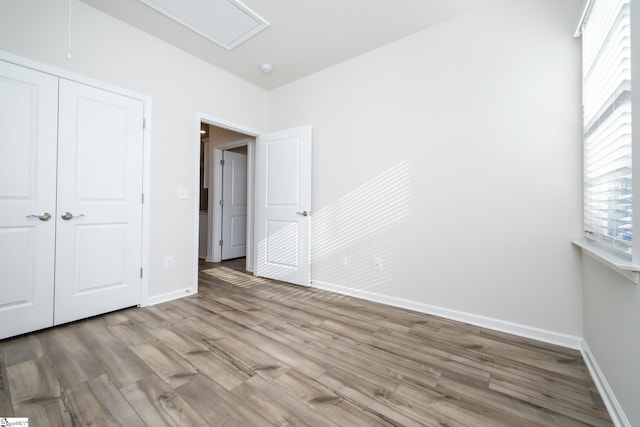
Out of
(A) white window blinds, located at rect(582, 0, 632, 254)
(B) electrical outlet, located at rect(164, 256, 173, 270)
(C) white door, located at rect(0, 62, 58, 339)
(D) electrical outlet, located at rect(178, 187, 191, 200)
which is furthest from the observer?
(D) electrical outlet, located at rect(178, 187, 191, 200)

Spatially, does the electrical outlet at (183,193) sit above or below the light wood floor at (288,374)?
above

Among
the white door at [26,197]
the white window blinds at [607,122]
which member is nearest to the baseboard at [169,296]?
the white door at [26,197]

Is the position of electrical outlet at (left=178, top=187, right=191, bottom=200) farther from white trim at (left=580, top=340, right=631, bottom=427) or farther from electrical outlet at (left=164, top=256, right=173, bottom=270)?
white trim at (left=580, top=340, right=631, bottom=427)

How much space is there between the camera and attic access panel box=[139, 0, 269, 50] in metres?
2.24

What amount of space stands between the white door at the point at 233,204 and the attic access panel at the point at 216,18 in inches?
A: 102

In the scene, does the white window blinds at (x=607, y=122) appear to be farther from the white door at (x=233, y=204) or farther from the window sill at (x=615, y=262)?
the white door at (x=233, y=204)

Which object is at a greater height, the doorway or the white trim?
the doorway

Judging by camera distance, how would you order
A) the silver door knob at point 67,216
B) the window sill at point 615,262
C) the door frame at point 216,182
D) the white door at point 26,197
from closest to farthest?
the window sill at point 615,262 → the white door at point 26,197 → the silver door knob at point 67,216 → the door frame at point 216,182

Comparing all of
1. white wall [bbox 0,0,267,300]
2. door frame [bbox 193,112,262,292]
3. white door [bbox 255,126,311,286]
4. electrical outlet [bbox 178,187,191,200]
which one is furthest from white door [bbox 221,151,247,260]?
electrical outlet [bbox 178,187,191,200]

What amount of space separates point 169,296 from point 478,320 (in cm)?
302

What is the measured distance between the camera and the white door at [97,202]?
2.17 metres

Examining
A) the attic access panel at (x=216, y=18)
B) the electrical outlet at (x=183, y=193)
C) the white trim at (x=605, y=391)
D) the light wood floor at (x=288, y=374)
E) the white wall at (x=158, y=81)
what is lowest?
the light wood floor at (x=288, y=374)

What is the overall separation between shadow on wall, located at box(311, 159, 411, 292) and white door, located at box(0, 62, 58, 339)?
8.09 ft

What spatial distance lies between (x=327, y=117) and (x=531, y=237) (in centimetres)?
243
